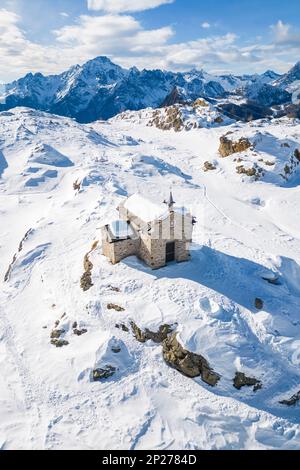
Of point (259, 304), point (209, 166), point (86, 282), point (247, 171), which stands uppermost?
point (209, 166)

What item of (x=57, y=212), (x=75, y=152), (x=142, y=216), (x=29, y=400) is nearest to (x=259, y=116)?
(x=75, y=152)

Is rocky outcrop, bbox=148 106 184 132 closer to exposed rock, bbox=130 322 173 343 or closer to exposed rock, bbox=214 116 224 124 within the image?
exposed rock, bbox=214 116 224 124

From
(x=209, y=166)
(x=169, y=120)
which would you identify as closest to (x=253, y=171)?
(x=209, y=166)

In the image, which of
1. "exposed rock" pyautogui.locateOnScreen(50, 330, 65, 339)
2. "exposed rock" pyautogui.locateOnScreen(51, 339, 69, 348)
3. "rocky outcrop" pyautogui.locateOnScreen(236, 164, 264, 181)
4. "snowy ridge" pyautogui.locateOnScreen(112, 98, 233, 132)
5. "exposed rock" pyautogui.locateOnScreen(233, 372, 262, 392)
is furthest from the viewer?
"snowy ridge" pyautogui.locateOnScreen(112, 98, 233, 132)

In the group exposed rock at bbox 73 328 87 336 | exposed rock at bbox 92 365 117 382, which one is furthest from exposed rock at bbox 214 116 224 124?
exposed rock at bbox 92 365 117 382

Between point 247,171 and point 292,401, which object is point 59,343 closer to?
point 292,401
